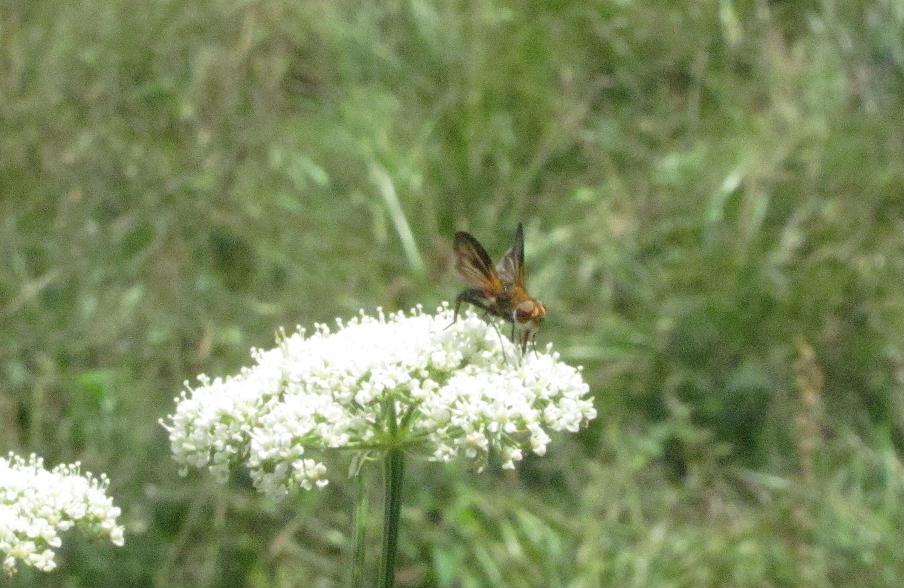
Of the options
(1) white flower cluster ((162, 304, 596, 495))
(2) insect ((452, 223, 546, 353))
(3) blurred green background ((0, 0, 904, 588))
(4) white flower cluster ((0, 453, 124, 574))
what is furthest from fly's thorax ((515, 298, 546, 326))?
(3) blurred green background ((0, 0, 904, 588))

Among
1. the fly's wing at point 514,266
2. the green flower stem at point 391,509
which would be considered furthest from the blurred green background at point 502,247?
the green flower stem at point 391,509

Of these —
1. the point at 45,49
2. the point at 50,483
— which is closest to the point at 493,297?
the point at 50,483

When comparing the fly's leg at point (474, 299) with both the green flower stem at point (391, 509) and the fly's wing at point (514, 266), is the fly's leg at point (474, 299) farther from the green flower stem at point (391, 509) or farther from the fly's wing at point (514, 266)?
the green flower stem at point (391, 509)

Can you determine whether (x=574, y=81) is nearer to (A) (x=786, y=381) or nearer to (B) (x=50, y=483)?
(A) (x=786, y=381)

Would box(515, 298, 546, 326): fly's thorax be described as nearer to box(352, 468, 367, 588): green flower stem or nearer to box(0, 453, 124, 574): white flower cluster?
box(352, 468, 367, 588): green flower stem

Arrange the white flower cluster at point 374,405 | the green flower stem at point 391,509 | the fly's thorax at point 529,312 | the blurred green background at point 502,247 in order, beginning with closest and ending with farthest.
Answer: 1. the green flower stem at point 391,509
2. the white flower cluster at point 374,405
3. the fly's thorax at point 529,312
4. the blurred green background at point 502,247

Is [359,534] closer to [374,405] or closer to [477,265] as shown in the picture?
[374,405]

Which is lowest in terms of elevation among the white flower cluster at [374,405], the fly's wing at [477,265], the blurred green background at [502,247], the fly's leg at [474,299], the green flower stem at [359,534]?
the green flower stem at [359,534]
